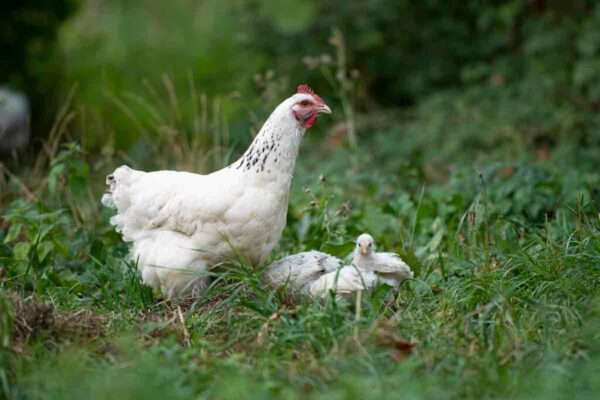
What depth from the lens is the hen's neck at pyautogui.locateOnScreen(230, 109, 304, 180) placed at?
4578 mm

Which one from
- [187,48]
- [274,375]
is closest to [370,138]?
[187,48]

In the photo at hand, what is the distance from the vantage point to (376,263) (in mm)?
4621

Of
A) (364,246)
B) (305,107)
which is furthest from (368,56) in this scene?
(364,246)

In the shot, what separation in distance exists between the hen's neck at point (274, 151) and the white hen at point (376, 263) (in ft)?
1.70

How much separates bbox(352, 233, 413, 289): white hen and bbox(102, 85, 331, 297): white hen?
43 cm

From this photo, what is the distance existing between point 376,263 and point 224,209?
2.68ft

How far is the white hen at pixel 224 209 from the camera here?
14.9ft

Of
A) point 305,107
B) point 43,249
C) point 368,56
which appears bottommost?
point 43,249

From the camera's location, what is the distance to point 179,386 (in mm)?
3465

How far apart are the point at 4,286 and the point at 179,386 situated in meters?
1.87

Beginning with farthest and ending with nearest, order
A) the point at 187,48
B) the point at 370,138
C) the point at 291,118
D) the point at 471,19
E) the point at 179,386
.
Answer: the point at 187,48 < the point at 471,19 < the point at 370,138 < the point at 291,118 < the point at 179,386

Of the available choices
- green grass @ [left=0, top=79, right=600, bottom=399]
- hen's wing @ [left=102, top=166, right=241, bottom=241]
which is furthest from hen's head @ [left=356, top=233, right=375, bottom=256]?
hen's wing @ [left=102, top=166, right=241, bottom=241]

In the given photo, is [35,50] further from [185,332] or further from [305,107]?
[185,332]

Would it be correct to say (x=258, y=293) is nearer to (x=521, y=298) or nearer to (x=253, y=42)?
(x=521, y=298)
